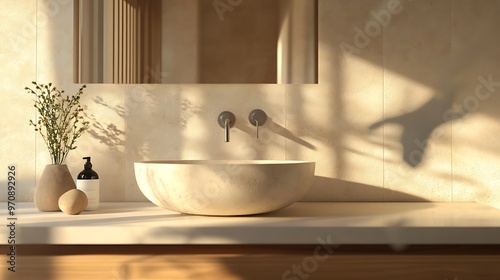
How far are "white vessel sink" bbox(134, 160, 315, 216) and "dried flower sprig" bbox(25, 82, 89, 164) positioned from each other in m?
0.50

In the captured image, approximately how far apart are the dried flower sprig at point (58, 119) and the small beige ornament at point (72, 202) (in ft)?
0.89

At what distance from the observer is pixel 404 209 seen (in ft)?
5.98

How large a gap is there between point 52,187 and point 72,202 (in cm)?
16

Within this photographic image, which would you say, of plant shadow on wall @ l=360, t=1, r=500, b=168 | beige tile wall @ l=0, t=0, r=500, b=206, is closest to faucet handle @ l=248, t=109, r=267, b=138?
beige tile wall @ l=0, t=0, r=500, b=206

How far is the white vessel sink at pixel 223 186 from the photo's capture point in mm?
1533

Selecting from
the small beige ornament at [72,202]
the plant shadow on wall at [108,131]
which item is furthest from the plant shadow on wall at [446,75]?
the small beige ornament at [72,202]

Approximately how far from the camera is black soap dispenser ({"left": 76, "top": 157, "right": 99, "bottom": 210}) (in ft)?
5.91

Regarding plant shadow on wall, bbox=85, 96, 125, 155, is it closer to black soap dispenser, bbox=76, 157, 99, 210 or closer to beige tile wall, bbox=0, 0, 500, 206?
beige tile wall, bbox=0, 0, 500, 206

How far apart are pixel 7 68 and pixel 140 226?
3.30 feet

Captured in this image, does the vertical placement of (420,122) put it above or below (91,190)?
above

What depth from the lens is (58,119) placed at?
207 centimetres

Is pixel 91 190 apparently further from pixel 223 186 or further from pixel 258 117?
pixel 258 117

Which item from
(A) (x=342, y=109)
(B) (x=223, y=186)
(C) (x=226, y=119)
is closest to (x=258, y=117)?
(C) (x=226, y=119)

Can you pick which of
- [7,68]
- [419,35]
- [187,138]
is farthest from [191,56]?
[419,35]
